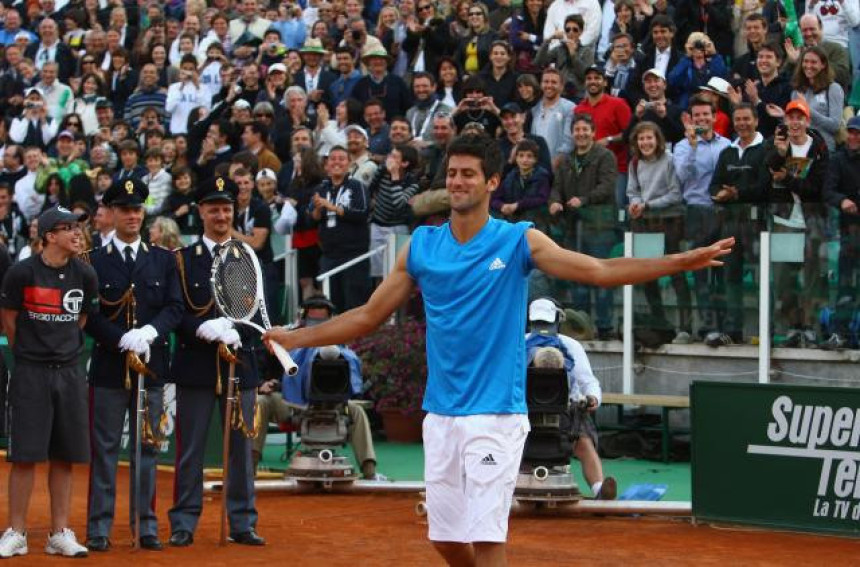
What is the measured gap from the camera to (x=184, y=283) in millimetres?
11547

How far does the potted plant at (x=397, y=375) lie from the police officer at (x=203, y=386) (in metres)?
5.73

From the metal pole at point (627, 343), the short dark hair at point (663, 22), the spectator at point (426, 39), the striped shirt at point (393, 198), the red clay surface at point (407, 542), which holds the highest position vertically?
the spectator at point (426, 39)

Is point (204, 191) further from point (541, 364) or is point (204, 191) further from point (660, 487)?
point (660, 487)

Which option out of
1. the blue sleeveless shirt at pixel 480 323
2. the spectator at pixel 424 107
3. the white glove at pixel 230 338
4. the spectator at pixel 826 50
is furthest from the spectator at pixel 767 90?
the blue sleeveless shirt at pixel 480 323

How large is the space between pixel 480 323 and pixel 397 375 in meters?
9.93

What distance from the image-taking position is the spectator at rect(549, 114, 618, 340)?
53.7 feet

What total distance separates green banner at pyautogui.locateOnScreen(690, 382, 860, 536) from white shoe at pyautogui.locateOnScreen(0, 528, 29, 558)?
5.02m

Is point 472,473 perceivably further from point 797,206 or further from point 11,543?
point 797,206

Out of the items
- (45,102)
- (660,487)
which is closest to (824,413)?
(660,487)

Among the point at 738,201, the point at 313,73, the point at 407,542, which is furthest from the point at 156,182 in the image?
the point at 407,542

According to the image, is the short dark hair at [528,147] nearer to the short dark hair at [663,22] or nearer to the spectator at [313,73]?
the short dark hair at [663,22]

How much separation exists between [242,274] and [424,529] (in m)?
2.84

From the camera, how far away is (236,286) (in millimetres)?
10727

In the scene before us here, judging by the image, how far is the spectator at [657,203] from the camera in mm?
15883
